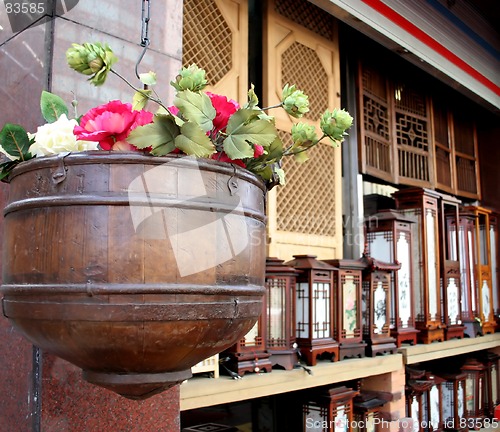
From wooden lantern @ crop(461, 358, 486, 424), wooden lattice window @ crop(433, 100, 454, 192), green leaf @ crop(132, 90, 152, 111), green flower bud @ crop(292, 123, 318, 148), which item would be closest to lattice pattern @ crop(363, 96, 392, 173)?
wooden lattice window @ crop(433, 100, 454, 192)

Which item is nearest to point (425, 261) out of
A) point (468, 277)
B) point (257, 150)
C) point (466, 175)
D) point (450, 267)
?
point (450, 267)

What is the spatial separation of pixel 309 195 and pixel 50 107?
2.28 metres

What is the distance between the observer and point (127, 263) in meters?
0.80

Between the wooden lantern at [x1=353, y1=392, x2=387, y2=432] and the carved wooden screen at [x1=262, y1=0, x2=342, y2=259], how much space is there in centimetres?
81

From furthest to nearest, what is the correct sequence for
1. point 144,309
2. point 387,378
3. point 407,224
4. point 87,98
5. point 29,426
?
point 407,224 < point 387,378 < point 87,98 < point 29,426 < point 144,309

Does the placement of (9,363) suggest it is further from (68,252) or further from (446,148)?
(446,148)

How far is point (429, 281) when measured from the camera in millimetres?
3662

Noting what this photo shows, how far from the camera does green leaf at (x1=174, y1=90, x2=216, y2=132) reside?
0.87 meters

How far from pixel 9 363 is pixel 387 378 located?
2202 millimetres

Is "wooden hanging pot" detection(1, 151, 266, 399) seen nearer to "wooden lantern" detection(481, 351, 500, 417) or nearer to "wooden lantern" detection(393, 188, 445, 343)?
"wooden lantern" detection(393, 188, 445, 343)

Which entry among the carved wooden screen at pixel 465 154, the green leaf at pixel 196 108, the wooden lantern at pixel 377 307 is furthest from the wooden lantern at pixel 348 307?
the carved wooden screen at pixel 465 154

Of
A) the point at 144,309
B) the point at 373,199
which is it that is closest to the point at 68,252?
the point at 144,309

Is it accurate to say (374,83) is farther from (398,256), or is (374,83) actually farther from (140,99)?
(140,99)

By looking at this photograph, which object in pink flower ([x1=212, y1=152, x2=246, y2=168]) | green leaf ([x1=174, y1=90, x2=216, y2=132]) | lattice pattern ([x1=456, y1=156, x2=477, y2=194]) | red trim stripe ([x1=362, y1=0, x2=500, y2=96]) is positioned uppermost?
red trim stripe ([x1=362, y1=0, x2=500, y2=96])
